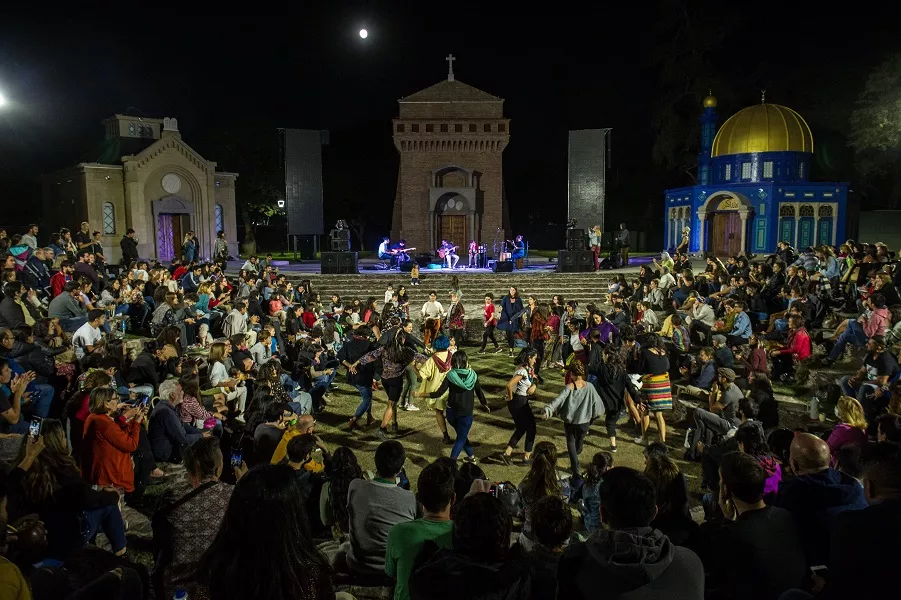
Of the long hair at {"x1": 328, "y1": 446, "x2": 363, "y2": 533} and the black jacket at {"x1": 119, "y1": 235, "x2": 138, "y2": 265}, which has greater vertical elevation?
the black jacket at {"x1": 119, "y1": 235, "x2": 138, "y2": 265}

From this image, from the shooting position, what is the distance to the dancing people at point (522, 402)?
7.64 m

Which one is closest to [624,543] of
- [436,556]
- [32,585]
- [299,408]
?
[436,556]

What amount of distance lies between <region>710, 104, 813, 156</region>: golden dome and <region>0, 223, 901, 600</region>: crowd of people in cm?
1767

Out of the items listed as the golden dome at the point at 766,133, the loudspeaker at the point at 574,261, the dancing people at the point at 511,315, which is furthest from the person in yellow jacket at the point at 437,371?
the golden dome at the point at 766,133

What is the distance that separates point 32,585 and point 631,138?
49668 mm

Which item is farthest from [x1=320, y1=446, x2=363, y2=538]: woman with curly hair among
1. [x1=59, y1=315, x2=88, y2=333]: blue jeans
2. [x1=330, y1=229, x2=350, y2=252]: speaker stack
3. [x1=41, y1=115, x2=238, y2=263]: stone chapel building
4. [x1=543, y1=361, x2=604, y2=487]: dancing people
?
[x1=41, y1=115, x2=238, y2=263]: stone chapel building

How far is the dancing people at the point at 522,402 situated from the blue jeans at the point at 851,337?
6.17m

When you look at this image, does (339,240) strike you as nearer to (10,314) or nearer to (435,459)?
(10,314)

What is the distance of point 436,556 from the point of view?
2795 millimetres

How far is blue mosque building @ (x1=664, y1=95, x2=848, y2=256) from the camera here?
29250mm

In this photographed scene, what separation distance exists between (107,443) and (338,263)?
56.5 ft

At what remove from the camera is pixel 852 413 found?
246 inches

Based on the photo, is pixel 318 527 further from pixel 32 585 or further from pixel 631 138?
pixel 631 138

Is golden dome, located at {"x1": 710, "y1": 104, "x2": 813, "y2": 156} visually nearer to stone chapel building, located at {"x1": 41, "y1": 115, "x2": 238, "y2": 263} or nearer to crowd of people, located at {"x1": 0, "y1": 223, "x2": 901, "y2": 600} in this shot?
crowd of people, located at {"x1": 0, "y1": 223, "x2": 901, "y2": 600}
